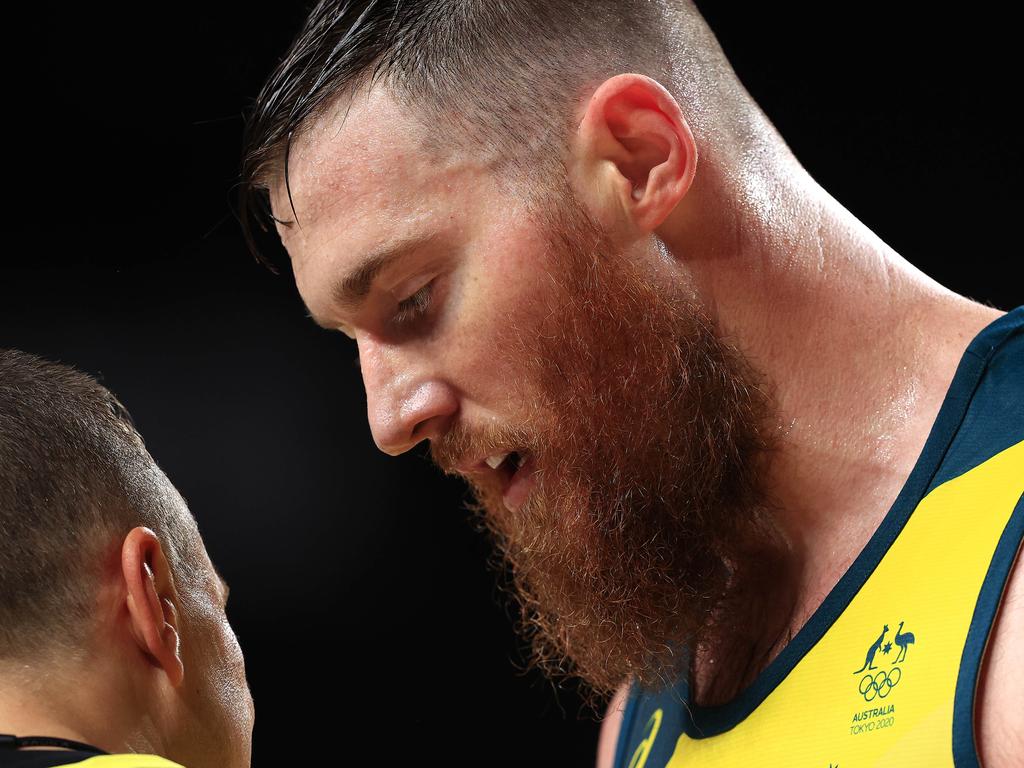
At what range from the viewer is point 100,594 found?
135 centimetres

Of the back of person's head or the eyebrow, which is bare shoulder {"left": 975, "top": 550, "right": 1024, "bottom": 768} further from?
the back of person's head

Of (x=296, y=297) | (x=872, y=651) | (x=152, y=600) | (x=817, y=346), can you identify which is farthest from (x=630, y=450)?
(x=296, y=297)

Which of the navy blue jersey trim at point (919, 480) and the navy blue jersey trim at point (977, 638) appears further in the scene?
the navy blue jersey trim at point (919, 480)

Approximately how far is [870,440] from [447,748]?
2.11 m

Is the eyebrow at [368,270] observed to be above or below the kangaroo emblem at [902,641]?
above

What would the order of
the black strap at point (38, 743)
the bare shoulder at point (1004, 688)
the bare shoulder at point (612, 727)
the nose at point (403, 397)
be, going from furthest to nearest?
1. the bare shoulder at point (612, 727)
2. the nose at point (403, 397)
3. the black strap at point (38, 743)
4. the bare shoulder at point (1004, 688)

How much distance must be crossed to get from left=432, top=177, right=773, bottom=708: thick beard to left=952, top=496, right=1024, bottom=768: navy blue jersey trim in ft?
1.10

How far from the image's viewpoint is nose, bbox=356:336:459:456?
1.39 meters

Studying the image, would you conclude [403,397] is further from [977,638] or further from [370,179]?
[977,638]

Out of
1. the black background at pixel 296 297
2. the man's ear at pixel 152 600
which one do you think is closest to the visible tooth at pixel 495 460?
the man's ear at pixel 152 600

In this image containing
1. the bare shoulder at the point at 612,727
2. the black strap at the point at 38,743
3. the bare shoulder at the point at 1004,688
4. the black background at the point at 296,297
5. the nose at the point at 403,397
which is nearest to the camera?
the bare shoulder at the point at 1004,688

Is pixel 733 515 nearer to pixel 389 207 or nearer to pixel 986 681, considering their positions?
pixel 986 681

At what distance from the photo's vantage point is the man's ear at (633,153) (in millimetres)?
1333

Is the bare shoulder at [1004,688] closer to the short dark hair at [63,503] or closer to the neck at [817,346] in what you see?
the neck at [817,346]
